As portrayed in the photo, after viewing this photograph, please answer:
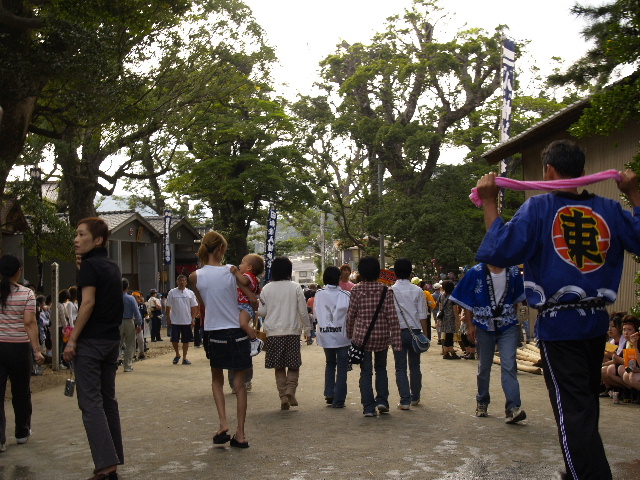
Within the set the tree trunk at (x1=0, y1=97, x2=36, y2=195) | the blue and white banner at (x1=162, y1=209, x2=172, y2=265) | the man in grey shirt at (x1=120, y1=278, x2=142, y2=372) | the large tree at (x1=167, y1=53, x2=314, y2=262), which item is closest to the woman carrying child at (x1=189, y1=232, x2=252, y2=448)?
the tree trunk at (x1=0, y1=97, x2=36, y2=195)

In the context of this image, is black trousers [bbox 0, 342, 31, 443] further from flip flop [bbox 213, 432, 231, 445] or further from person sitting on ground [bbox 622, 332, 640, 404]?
person sitting on ground [bbox 622, 332, 640, 404]

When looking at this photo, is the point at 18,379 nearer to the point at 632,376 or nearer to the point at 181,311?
the point at 632,376

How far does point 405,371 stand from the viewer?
31.1 ft

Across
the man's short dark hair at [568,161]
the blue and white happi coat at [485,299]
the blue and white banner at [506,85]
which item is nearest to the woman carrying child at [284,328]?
the blue and white happi coat at [485,299]

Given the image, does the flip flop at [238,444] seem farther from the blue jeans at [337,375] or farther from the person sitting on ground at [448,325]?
the person sitting on ground at [448,325]

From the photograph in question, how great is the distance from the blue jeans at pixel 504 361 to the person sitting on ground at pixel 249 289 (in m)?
2.53

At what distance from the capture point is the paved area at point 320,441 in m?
6.20

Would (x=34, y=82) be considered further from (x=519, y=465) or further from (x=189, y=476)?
(x=519, y=465)

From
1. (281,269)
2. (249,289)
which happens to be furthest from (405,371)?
(249,289)

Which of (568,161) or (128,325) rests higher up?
(568,161)

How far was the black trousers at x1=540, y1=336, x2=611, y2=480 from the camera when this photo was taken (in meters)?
3.84

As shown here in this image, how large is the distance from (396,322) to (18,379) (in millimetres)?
4103

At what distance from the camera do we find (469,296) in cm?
880

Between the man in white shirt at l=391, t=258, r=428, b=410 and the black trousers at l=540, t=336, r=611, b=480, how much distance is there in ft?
17.8
